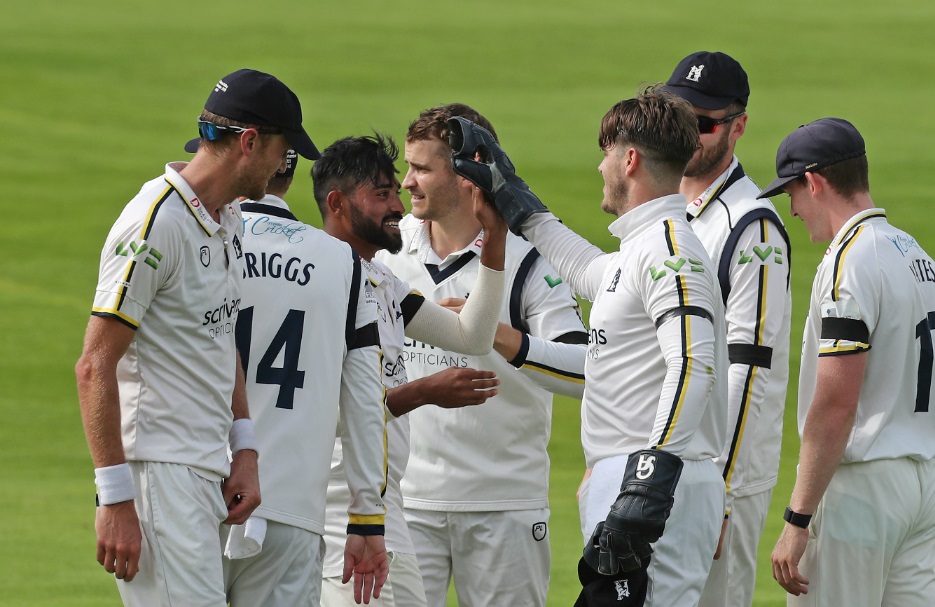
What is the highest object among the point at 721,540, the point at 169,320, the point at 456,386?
the point at 169,320

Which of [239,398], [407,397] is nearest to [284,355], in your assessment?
[239,398]

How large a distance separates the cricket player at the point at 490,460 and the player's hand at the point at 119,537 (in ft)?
5.80

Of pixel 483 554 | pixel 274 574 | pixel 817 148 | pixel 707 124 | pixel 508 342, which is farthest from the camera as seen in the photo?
pixel 483 554

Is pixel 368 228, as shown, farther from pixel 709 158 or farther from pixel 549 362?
pixel 709 158

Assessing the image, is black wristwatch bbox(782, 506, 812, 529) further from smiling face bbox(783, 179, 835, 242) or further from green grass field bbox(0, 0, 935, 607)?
green grass field bbox(0, 0, 935, 607)

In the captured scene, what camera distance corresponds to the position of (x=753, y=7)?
27.4m

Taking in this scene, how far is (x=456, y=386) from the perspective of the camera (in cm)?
445

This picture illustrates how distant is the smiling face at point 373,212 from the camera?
4.55 metres

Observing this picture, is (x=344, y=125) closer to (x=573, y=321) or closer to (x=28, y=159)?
(x=28, y=159)

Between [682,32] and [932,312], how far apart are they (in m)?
21.8

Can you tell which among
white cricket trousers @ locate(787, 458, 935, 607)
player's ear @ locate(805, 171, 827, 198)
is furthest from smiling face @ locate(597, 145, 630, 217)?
white cricket trousers @ locate(787, 458, 935, 607)

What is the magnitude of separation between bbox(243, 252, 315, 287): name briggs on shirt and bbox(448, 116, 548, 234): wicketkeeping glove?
0.58m

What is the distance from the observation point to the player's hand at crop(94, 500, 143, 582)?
3.32m

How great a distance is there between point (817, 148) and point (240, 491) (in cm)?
205
